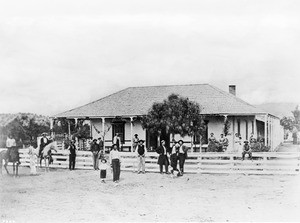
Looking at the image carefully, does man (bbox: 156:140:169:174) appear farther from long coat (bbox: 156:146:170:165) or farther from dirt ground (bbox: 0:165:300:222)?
dirt ground (bbox: 0:165:300:222)

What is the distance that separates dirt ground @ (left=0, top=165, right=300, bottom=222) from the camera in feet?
29.2

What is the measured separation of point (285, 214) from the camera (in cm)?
897

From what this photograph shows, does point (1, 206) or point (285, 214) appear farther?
point (1, 206)

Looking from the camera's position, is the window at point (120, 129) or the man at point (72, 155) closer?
the man at point (72, 155)

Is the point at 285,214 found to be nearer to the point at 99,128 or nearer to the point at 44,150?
the point at 44,150

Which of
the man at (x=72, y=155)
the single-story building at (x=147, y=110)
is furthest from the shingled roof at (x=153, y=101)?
the man at (x=72, y=155)

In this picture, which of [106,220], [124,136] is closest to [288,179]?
[106,220]

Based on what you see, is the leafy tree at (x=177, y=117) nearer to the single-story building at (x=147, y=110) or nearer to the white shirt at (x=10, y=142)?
the single-story building at (x=147, y=110)

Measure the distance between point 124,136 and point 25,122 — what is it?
14.2 meters

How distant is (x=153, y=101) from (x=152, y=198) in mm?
14424

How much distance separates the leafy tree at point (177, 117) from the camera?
18.6m

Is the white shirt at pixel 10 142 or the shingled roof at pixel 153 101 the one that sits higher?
the shingled roof at pixel 153 101

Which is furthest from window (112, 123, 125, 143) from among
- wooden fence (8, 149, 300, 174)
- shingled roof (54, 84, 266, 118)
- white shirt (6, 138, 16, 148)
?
white shirt (6, 138, 16, 148)

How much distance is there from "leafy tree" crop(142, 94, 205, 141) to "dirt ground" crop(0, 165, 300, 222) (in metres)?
3.80
